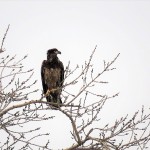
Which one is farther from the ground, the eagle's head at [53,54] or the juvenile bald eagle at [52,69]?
the eagle's head at [53,54]

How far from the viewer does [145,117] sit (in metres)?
6.88

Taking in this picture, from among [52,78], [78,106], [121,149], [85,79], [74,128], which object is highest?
[52,78]

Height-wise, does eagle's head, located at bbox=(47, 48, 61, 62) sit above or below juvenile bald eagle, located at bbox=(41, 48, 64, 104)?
above

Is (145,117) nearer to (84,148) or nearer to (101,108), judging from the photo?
(101,108)

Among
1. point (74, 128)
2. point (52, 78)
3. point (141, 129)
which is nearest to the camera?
point (74, 128)

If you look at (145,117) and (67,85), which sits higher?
(67,85)

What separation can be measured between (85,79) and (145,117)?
4.00 feet

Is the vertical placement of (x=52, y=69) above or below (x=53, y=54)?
below

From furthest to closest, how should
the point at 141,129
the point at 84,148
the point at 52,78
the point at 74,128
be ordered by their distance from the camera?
the point at 52,78 < the point at 141,129 < the point at 74,128 < the point at 84,148

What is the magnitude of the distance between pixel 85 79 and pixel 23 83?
1.03 m

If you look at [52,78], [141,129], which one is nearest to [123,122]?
[141,129]

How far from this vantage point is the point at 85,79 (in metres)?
6.69

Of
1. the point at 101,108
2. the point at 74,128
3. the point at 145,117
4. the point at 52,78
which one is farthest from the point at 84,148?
the point at 52,78

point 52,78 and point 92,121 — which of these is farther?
point 52,78
